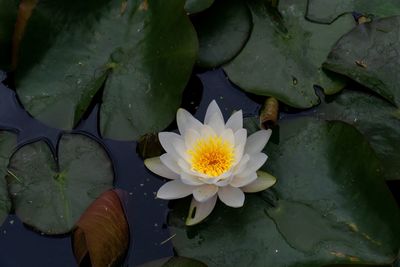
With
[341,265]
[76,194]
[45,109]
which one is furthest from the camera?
[45,109]

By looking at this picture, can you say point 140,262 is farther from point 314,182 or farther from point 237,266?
point 314,182

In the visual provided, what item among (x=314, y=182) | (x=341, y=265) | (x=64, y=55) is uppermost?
(x=64, y=55)

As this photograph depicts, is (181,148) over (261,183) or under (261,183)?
over

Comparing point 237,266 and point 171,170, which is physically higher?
point 171,170

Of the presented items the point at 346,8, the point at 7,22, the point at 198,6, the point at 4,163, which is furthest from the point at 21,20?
the point at 346,8

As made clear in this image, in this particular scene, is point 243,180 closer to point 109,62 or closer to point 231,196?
point 231,196

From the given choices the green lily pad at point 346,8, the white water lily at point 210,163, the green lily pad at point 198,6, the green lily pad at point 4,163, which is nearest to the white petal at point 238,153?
the white water lily at point 210,163

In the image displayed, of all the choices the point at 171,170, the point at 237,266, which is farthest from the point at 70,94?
the point at 237,266

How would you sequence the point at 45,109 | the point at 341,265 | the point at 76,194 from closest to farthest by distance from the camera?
the point at 341,265 → the point at 76,194 → the point at 45,109
